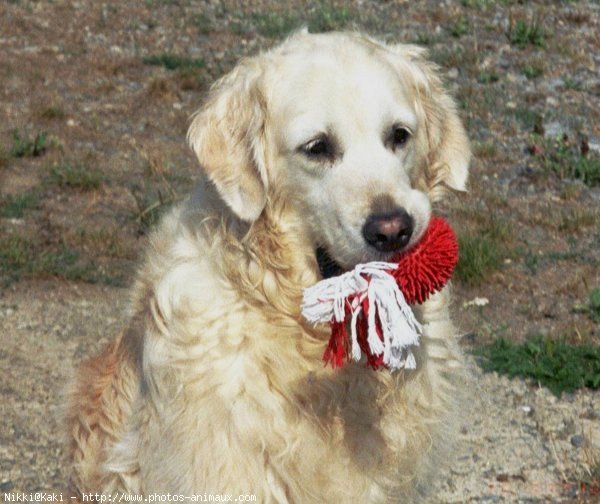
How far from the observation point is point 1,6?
1068cm

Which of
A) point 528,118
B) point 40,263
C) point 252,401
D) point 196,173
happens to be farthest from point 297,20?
point 252,401

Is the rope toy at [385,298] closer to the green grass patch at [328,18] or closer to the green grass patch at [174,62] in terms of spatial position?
the green grass patch at [174,62]

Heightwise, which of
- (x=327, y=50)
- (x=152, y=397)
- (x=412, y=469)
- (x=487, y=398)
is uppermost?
(x=327, y=50)

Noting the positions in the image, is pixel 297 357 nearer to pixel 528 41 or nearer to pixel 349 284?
pixel 349 284

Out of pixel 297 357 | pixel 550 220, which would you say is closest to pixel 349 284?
pixel 297 357

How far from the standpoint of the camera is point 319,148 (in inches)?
146

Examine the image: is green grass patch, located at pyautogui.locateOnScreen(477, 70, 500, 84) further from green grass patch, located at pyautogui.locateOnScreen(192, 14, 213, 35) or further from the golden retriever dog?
the golden retriever dog

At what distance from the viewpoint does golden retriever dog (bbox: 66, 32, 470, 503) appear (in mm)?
3697

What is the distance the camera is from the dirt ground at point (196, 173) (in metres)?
5.44

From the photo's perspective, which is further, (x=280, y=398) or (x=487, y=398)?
(x=487, y=398)

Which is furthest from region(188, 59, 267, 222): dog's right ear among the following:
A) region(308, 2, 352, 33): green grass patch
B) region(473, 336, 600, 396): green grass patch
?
region(308, 2, 352, 33): green grass patch

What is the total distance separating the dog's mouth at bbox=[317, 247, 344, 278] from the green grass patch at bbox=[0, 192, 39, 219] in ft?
12.8

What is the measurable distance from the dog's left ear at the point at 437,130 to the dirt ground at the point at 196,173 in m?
1.56

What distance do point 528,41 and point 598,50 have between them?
592mm
